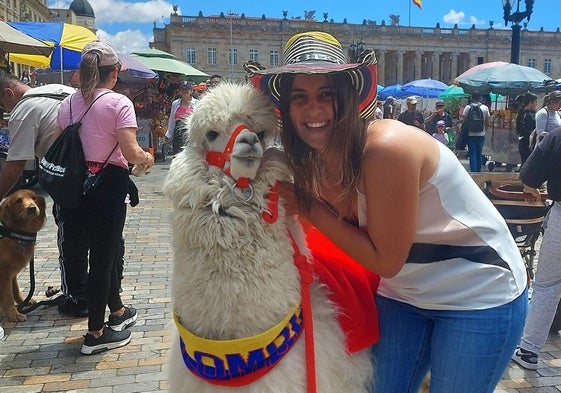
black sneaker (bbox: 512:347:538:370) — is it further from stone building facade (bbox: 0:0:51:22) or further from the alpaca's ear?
stone building facade (bbox: 0:0:51:22)

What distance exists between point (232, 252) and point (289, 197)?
276mm

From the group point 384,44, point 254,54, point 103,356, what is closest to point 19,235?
point 103,356

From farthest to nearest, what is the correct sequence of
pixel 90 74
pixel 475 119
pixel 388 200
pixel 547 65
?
pixel 547 65, pixel 475 119, pixel 90 74, pixel 388 200

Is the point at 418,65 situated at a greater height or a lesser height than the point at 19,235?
greater

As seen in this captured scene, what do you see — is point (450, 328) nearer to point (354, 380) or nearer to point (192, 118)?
point (354, 380)

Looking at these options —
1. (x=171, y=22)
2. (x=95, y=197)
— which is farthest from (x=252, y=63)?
(x=171, y=22)

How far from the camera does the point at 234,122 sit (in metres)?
1.69

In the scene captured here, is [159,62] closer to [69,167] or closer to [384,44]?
[69,167]

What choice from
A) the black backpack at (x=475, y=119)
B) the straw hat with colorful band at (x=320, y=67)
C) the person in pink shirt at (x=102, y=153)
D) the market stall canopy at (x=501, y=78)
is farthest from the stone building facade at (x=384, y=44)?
the straw hat with colorful band at (x=320, y=67)

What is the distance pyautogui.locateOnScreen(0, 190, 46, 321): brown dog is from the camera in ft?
13.4

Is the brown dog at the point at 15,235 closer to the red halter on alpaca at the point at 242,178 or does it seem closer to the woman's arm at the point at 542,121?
the red halter on alpaca at the point at 242,178

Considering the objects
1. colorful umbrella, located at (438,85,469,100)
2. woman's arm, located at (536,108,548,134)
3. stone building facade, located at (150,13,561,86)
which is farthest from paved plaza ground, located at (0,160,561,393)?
stone building facade, located at (150,13,561,86)

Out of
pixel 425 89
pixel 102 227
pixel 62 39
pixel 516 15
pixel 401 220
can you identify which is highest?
pixel 516 15

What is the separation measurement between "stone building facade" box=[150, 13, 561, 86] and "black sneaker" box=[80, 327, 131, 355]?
2252 inches
